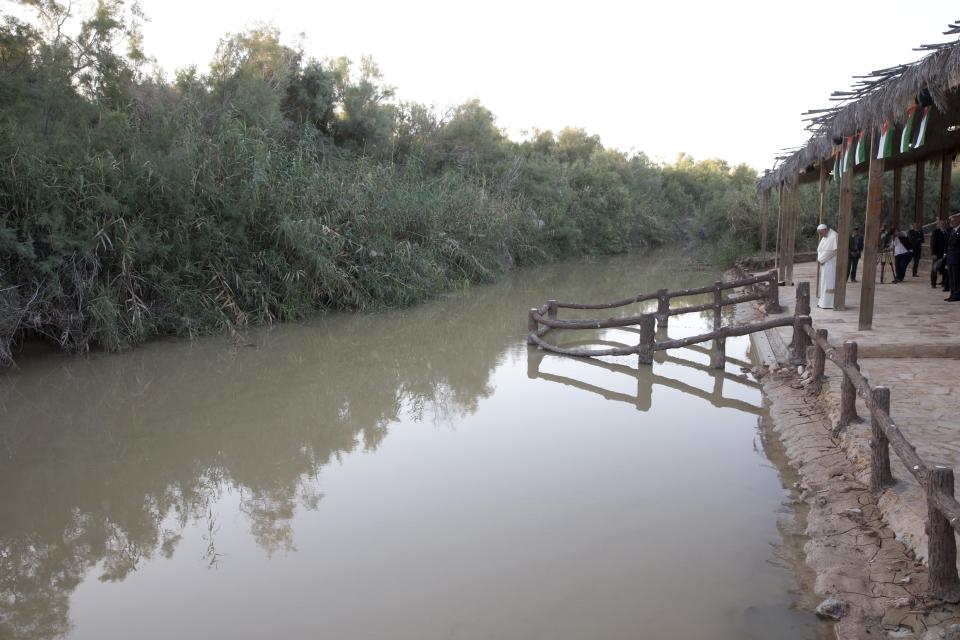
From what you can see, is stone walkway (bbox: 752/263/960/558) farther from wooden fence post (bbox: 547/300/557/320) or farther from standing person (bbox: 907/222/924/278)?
wooden fence post (bbox: 547/300/557/320)

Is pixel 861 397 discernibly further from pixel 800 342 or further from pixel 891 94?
pixel 891 94

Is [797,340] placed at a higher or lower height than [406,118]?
lower

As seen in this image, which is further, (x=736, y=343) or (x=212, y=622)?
(x=736, y=343)

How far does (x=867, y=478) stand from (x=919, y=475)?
4.96ft

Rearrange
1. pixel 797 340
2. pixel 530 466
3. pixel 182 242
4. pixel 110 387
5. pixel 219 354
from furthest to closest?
pixel 182 242 < pixel 219 354 < pixel 110 387 < pixel 797 340 < pixel 530 466

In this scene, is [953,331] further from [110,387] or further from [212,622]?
[110,387]

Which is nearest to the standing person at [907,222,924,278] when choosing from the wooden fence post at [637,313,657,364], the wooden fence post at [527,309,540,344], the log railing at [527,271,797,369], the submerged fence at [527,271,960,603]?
the log railing at [527,271,797,369]

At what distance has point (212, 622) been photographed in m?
4.07

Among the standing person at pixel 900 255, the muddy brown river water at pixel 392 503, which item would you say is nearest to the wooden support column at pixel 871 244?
the muddy brown river water at pixel 392 503

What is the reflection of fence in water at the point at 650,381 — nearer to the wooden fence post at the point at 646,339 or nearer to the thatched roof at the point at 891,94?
the wooden fence post at the point at 646,339

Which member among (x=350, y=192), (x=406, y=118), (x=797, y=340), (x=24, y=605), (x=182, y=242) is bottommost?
(x=24, y=605)

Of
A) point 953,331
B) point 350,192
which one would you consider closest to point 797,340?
point 953,331

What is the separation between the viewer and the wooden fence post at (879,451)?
4.46 metres

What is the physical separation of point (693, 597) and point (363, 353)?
8345 millimetres
